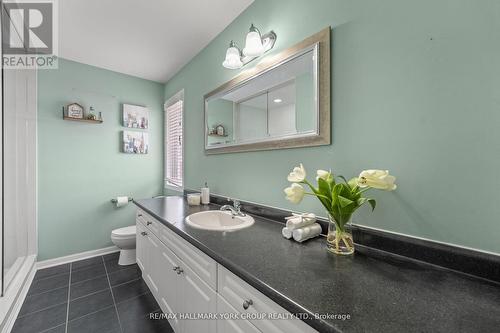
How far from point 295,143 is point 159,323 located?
162 centimetres

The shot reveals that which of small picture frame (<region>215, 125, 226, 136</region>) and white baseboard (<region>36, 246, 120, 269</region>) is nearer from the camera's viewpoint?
small picture frame (<region>215, 125, 226, 136</region>)

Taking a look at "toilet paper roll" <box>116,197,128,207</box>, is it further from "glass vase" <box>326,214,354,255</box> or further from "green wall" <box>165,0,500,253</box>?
"glass vase" <box>326,214,354,255</box>

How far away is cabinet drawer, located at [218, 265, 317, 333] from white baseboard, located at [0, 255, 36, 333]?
5.59 ft

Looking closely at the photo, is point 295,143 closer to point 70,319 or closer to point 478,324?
point 478,324

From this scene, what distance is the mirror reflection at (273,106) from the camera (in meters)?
1.23

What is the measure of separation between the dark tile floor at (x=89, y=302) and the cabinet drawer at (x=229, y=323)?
2.90 feet

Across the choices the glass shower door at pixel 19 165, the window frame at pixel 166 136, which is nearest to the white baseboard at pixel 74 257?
the glass shower door at pixel 19 165

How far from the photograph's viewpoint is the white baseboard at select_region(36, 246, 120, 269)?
7.67 ft

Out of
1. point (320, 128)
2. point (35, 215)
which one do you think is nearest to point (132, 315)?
point (35, 215)

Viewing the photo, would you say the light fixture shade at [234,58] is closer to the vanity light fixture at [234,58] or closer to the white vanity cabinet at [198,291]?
the vanity light fixture at [234,58]

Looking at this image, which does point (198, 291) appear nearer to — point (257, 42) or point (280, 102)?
point (280, 102)

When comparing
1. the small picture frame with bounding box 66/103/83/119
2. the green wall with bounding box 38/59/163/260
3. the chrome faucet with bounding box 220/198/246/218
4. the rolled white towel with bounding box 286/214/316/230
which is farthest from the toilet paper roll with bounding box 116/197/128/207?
the rolled white towel with bounding box 286/214/316/230

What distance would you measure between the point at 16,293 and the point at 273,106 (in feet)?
8.34

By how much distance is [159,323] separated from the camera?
5.04 feet
